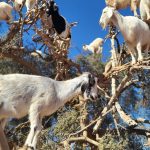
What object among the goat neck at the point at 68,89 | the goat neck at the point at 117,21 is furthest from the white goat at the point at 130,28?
the goat neck at the point at 68,89

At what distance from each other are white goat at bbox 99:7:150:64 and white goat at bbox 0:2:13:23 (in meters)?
3.36

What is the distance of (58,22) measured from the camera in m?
10.4

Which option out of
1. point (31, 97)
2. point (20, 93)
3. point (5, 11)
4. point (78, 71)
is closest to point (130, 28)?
point (78, 71)

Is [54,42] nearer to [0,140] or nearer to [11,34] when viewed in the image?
[11,34]

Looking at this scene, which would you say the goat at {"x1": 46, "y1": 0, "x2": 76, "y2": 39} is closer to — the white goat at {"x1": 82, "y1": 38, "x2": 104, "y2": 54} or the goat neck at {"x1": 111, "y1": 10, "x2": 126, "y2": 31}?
the goat neck at {"x1": 111, "y1": 10, "x2": 126, "y2": 31}

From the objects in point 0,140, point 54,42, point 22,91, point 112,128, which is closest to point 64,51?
point 54,42

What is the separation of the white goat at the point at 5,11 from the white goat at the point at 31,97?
5.73 metres

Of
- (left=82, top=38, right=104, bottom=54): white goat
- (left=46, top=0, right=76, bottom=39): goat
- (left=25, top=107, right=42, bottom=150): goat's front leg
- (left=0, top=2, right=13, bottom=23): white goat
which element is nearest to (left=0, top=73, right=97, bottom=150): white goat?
(left=25, top=107, right=42, bottom=150): goat's front leg

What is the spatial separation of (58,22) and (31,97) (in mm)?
5191

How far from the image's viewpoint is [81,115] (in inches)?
344

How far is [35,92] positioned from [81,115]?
3.35m

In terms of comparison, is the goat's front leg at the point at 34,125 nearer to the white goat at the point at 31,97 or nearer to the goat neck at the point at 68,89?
the white goat at the point at 31,97

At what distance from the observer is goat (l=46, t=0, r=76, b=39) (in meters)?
10.2

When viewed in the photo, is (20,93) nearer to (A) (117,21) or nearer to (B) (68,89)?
(B) (68,89)
